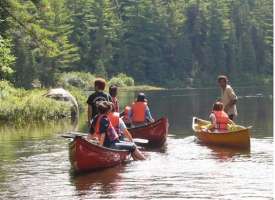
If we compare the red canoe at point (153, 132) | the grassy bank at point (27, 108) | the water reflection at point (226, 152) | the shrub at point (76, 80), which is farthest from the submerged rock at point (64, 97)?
the shrub at point (76, 80)

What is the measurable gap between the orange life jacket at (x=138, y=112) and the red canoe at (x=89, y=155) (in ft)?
17.9

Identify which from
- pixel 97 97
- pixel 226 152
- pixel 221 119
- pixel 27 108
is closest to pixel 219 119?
pixel 221 119

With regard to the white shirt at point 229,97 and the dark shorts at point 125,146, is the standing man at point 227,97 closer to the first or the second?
the white shirt at point 229,97

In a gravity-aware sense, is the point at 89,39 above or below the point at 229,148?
above

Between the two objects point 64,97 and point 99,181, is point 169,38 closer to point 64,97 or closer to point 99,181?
point 64,97

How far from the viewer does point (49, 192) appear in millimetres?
12984

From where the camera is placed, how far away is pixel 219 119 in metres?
20.3

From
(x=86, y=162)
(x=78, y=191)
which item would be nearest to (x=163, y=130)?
(x=86, y=162)

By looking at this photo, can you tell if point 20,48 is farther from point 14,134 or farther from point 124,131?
point 124,131

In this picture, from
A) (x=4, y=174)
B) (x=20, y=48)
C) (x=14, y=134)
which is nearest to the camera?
(x=4, y=174)

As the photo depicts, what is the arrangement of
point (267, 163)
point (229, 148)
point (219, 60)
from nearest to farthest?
point (267, 163)
point (229, 148)
point (219, 60)

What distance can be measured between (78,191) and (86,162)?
83.3 inches

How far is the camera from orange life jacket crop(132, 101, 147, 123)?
21.4 metres

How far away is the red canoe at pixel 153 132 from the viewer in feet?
67.4
